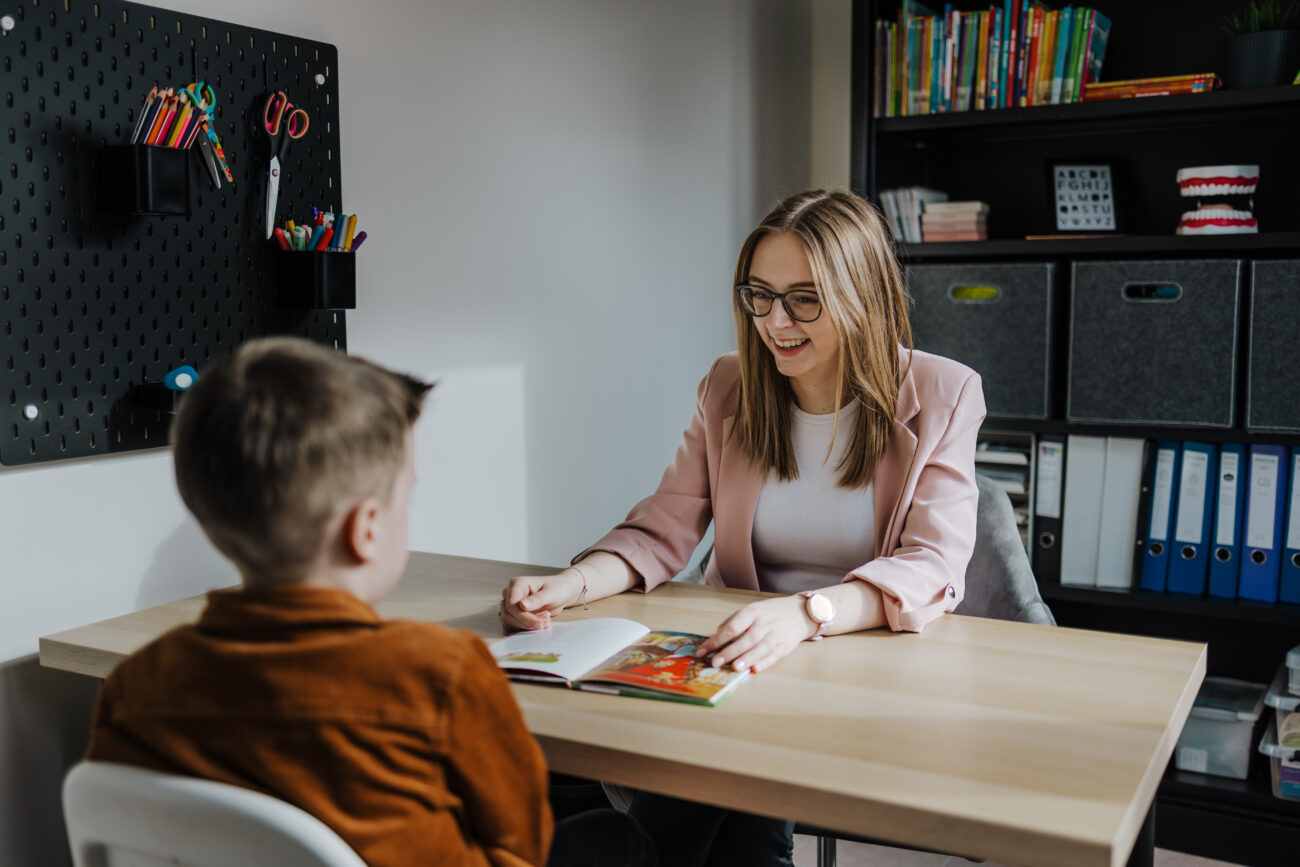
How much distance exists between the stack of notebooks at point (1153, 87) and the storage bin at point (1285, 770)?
1320 mm

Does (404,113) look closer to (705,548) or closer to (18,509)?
(18,509)

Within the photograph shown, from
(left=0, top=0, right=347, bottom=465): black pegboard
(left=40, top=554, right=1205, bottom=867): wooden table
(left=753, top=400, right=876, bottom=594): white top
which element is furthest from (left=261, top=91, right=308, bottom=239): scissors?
(left=753, top=400, right=876, bottom=594): white top

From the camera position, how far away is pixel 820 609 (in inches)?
53.4

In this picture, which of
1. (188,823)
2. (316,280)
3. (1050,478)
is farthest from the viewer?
(1050,478)

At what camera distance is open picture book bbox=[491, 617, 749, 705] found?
1173 mm

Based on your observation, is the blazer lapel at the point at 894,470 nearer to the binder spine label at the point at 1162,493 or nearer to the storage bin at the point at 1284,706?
the binder spine label at the point at 1162,493

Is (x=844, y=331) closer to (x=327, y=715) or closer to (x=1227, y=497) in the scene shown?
(x=327, y=715)

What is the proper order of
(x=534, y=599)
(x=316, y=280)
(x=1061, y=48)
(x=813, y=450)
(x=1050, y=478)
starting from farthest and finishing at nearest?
1. (x=1050, y=478)
2. (x=1061, y=48)
3. (x=813, y=450)
4. (x=316, y=280)
5. (x=534, y=599)

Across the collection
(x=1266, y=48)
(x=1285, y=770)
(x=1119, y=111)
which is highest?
(x=1266, y=48)

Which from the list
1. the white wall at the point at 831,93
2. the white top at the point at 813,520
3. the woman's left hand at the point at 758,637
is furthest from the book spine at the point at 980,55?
the woman's left hand at the point at 758,637

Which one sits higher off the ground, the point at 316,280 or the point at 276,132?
the point at 276,132

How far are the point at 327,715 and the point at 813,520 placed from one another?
102 centimetres

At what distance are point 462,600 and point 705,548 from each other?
134cm

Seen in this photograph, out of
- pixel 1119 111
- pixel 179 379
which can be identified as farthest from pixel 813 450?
pixel 1119 111
